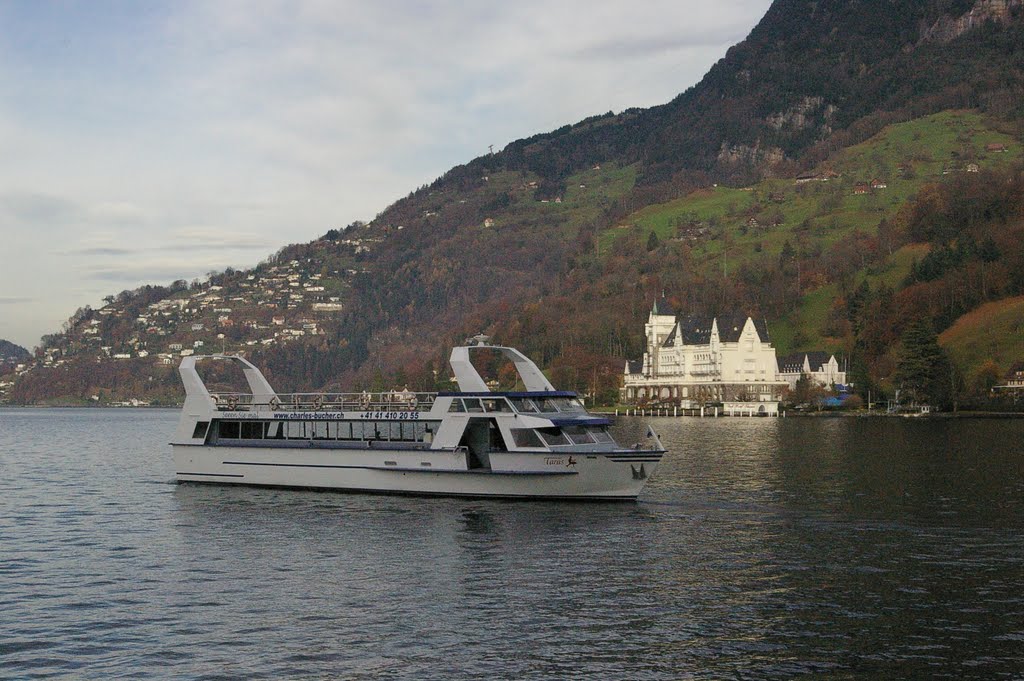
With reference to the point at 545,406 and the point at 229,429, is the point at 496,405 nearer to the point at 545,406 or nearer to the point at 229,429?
the point at 545,406

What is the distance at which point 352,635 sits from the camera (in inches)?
1127

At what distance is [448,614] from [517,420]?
21.2 meters

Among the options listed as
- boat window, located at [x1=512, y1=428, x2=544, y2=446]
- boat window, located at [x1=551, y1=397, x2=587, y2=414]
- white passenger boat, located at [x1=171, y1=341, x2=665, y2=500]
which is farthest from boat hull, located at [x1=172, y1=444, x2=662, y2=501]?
boat window, located at [x1=551, y1=397, x2=587, y2=414]

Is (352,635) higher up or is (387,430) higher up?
(387,430)

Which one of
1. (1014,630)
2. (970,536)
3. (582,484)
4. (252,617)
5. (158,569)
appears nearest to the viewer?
(1014,630)

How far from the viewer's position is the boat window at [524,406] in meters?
52.1

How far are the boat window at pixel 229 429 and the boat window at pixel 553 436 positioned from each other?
19.8 meters

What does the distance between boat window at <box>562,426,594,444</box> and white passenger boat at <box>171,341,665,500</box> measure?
2.1 inches

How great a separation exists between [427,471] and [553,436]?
6.75 metres

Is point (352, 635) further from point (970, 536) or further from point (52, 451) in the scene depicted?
point (52, 451)

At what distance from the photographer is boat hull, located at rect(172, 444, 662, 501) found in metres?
50.7

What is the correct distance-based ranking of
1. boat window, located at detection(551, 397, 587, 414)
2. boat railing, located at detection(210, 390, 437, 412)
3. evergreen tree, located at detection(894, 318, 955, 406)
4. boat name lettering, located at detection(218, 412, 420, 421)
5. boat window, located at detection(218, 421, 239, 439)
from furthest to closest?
evergreen tree, located at detection(894, 318, 955, 406) < boat window, located at detection(218, 421, 239, 439) < boat railing, located at detection(210, 390, 437, 412) < boat name lettering, located at detection(218, 412, 420, 421) < boat window, located at detection(551, 397, 587, 414)

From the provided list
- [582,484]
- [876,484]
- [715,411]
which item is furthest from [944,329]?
[582,484]

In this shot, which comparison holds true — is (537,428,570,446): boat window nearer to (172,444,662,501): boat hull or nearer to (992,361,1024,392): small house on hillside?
(172,444,662,501): boat hull
